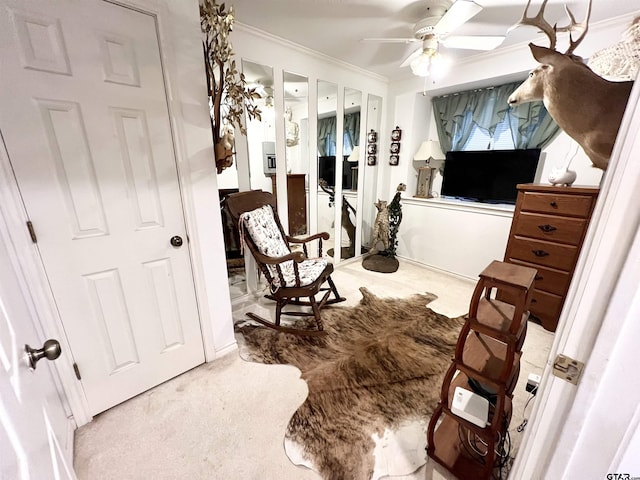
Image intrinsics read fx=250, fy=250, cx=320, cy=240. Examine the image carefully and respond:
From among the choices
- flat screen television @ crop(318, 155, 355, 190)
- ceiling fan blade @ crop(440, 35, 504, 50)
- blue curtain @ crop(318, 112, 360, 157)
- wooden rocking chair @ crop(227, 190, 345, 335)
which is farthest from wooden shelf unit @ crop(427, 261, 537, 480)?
blue curtain @ crop(318, 112, 360, 157)

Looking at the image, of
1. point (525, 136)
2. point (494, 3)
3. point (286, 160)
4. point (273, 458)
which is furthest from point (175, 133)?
point (525, 136)

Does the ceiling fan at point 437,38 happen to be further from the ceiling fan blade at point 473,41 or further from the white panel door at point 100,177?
the white panel door at point 100,177

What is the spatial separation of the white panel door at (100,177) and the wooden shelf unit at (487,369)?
1.60 m

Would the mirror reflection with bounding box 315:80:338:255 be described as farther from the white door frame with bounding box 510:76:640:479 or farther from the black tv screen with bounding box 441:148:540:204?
the white door frame with bounding box 510:76:640:479

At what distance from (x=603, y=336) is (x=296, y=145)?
2.77m

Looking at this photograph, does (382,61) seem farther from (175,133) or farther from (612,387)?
(612,387)

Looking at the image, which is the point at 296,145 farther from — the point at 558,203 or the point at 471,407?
the point at 471,407

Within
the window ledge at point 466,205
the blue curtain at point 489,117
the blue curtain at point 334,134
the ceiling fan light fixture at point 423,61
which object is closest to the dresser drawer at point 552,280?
the window ledge at point 466,205

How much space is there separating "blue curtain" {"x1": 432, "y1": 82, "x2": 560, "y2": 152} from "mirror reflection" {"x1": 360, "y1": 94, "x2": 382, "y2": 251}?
2.60 ft

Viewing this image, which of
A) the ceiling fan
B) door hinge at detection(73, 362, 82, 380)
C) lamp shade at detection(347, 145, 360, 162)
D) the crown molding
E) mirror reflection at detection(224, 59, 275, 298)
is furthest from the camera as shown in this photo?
A: lamp shade at detection(347, 145, 360, 162)

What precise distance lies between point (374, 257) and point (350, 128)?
6.08ft

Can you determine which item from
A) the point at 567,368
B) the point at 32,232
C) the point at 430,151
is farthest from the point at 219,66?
the point at 430,151

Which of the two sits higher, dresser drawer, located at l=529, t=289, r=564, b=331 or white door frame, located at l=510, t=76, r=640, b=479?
white door frame, located at l=510, t=76, r=640, b=479

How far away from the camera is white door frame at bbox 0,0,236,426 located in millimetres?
1174
